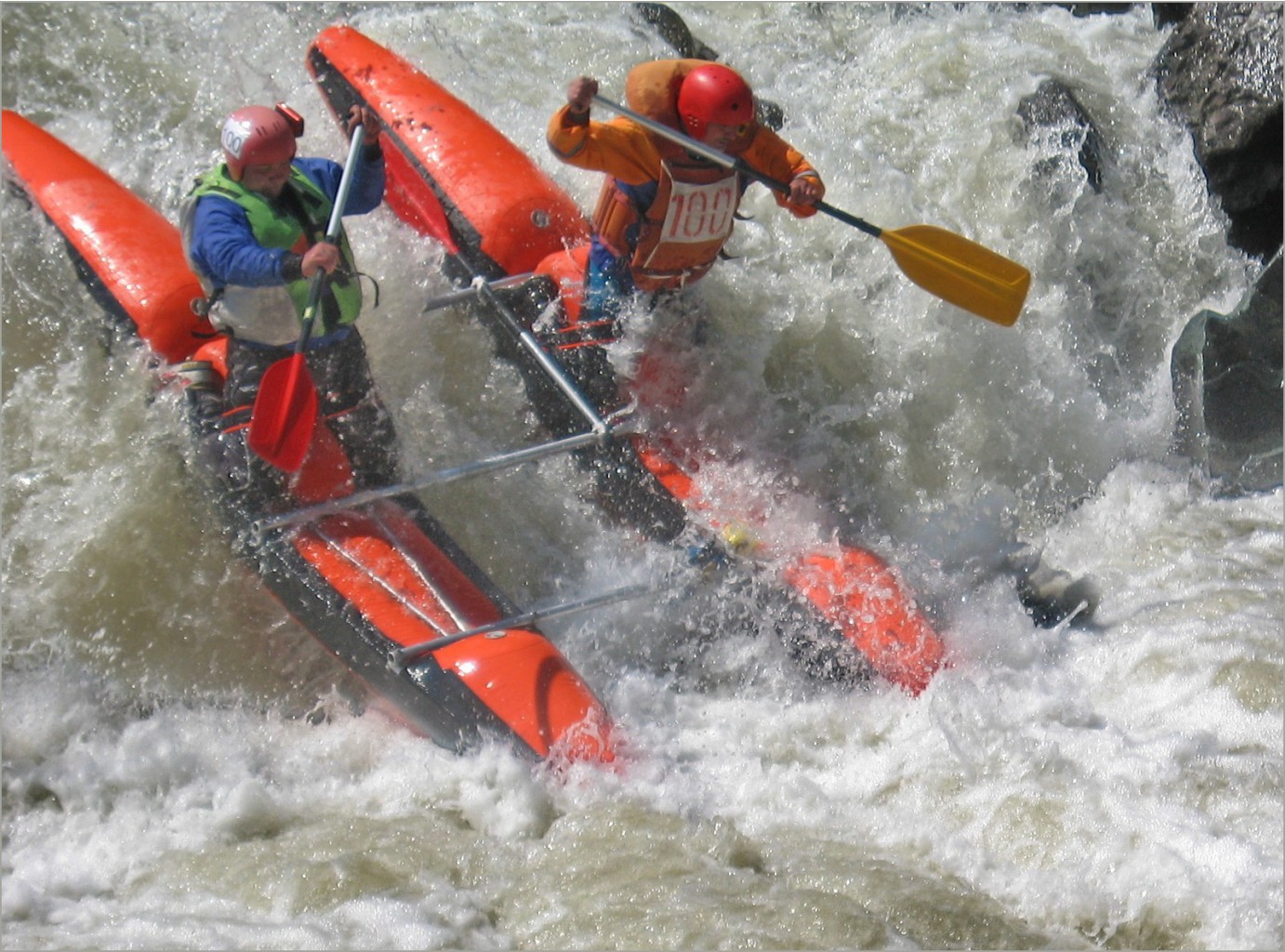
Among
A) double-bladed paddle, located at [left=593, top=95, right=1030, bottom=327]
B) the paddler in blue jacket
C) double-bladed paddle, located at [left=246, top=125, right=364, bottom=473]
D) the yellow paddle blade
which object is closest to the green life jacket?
the paddler in blue jacket

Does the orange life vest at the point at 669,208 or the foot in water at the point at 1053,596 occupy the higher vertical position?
the orange life vest at the point at 669,208

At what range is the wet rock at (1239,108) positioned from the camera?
5.12 metres

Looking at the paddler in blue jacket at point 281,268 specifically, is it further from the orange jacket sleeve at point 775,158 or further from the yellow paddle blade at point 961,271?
the yellow paddle blade at point 961,271

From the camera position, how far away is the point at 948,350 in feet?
15.4

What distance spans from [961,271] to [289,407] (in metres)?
2.07

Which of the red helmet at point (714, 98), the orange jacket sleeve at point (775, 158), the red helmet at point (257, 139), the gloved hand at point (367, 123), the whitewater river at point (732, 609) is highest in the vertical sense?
the red helmet at point (714, 98)

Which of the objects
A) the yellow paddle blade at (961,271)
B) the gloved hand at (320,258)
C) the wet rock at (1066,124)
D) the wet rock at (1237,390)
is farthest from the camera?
the wet rock at (1066,124)

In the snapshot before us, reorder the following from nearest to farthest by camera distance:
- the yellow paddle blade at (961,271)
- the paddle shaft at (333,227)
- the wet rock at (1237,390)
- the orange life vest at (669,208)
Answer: the paddle shaft at (333,227) < the orange life vest at (669,208) < the yellow paddle blade at (961,271) < the wet rock at (1237,390)

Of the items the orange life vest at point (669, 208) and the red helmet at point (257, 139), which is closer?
the red helmet at point (257, 139)

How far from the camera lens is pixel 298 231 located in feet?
12.1

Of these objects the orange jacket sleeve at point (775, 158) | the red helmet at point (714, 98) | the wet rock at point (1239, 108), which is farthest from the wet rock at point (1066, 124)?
the red helmet at point (714, 98)

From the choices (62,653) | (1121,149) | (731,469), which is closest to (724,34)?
(1121,149)

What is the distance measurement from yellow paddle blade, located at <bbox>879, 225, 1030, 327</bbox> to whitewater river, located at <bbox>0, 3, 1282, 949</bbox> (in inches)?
23.2

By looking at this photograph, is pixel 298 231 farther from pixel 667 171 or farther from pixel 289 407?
pixel 667 171
